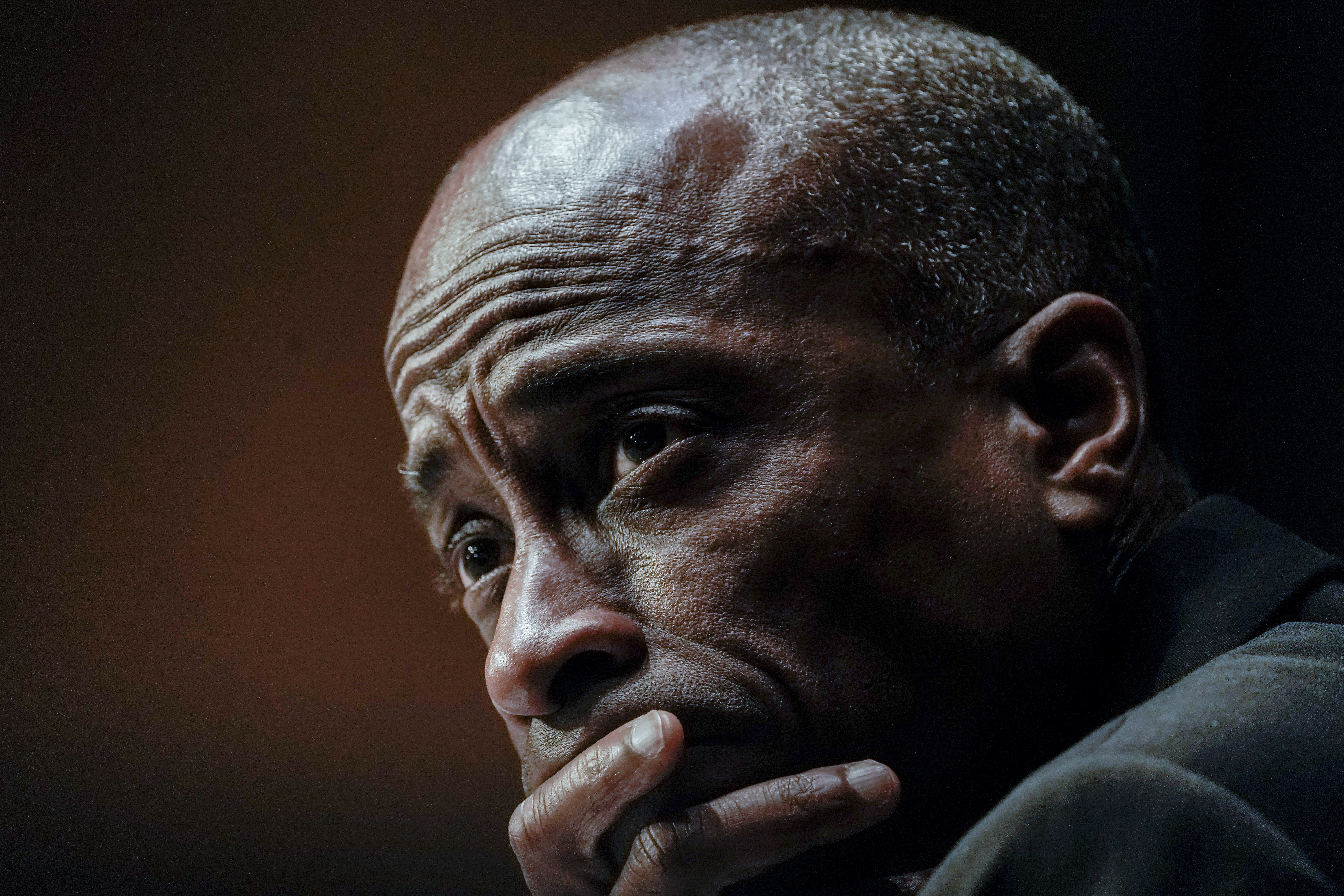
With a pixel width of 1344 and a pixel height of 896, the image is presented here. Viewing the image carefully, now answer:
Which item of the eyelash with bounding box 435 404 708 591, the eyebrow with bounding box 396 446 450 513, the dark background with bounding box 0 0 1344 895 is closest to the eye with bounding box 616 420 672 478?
the eyelash with bounding box 435 404 708 591

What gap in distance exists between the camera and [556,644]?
3.31 ft

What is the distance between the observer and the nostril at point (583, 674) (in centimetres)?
103

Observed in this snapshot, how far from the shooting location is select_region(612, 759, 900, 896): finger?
3.11 feet

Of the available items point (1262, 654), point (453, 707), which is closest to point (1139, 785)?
point (1262, 654)

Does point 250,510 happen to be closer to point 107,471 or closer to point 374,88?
point 107,471

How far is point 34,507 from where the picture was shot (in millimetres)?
1688

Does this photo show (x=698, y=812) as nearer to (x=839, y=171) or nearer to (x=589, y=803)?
(x=589, y=803)

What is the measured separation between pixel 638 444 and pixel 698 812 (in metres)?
0.34

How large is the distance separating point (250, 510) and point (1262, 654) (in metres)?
1.46

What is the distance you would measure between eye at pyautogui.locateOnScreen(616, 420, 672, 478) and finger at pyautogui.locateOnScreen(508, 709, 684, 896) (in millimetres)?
246

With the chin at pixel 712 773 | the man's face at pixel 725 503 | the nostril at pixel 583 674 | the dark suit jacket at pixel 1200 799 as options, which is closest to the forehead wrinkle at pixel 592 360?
the man's face at pixel 725 503

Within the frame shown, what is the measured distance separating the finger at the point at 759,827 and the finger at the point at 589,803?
0.16ft

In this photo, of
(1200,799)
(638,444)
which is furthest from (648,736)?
(1200,799)

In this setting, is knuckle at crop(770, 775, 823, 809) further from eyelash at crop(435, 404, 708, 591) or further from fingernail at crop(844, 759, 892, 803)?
eyelash at crop(435, 404, 708, 591)
